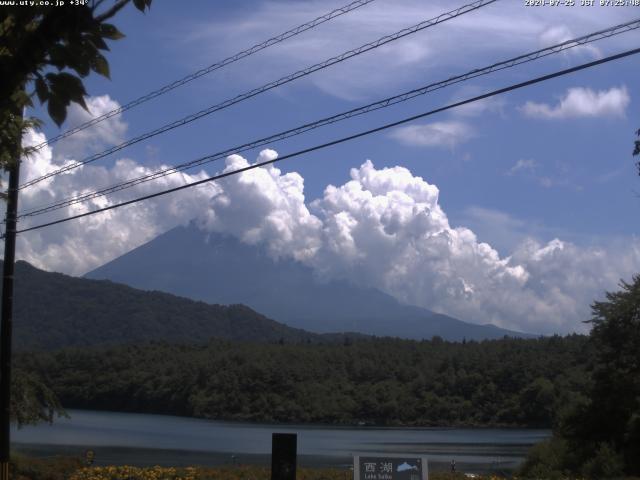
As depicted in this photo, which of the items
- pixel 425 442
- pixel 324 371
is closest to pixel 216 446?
pixel 425 442

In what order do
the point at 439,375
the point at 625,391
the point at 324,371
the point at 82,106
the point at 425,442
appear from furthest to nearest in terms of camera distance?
the point at 324,371, the point at 439,375, the point at 425,442, the point at 625,391, the point at 82,106

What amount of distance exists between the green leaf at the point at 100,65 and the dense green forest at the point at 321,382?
91.1 metres

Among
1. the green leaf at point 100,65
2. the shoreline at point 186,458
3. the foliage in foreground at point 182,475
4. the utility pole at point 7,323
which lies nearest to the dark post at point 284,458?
the green leaf at point 100,65

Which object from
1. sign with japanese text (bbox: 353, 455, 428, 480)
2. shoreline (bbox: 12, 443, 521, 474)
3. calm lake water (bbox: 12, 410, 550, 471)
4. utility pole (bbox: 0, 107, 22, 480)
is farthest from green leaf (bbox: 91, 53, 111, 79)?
calm lake water (bbox: 12, 410, 550, 471)

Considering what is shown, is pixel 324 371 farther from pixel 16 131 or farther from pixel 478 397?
pixel 16 131

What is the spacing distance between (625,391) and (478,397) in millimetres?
71548

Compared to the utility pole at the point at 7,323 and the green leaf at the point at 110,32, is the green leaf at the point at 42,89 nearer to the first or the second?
the green leaf at the point at 110,32

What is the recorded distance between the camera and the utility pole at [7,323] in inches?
700

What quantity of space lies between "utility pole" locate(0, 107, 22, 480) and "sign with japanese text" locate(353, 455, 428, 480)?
9.01 meters

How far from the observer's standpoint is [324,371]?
382 feet

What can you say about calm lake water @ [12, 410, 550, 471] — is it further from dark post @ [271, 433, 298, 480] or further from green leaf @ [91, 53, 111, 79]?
green leaf @ [91, 53, 111, 79]

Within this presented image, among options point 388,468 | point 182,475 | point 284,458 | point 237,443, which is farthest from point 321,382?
point 284,458

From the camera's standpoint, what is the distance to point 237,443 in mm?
65938

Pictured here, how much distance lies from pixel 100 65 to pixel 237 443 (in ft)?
209
